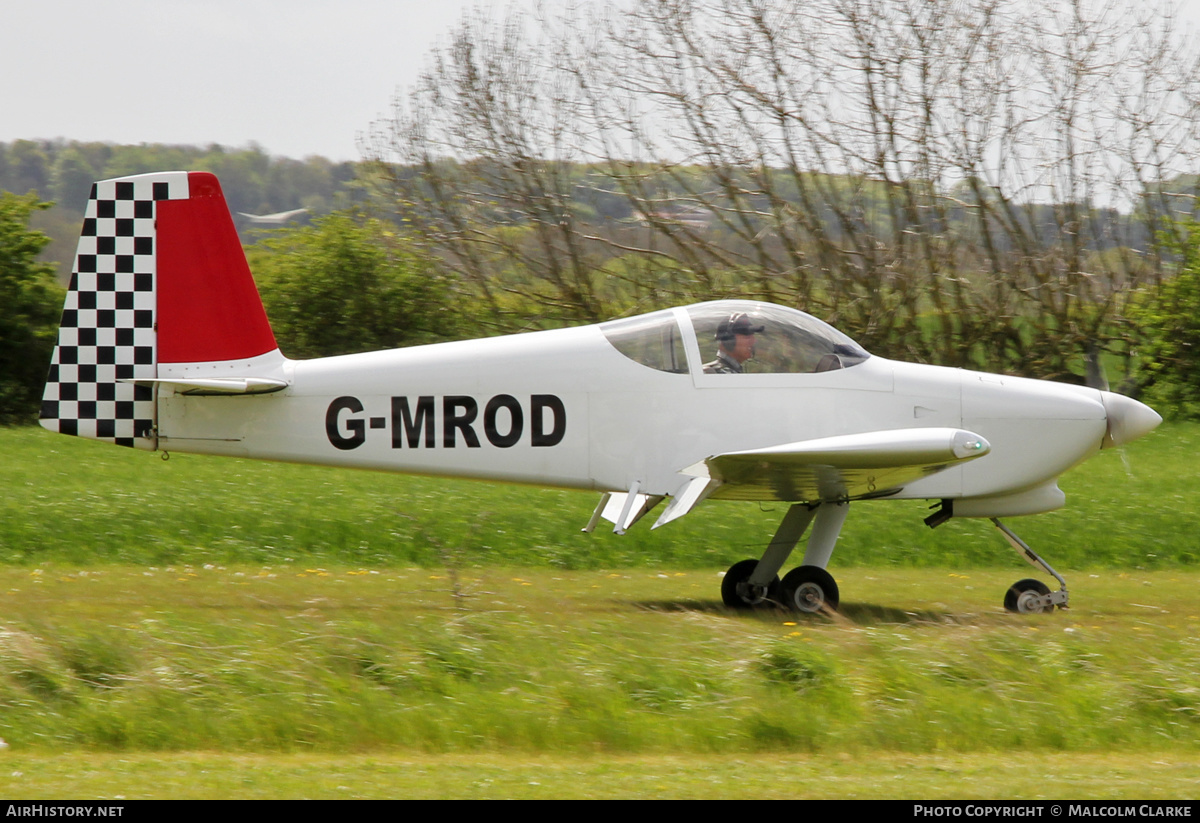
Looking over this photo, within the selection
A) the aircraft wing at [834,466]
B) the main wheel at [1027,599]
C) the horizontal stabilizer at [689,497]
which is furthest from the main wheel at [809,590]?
the main wheel at [1027,599]

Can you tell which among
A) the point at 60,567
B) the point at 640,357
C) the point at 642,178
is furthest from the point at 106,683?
the point at 642,178

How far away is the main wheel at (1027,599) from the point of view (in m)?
9.02

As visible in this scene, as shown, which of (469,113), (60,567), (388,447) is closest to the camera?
(388,447)

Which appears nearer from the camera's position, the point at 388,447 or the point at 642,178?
the point at 388,447

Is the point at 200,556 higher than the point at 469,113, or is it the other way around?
the point at 469,113

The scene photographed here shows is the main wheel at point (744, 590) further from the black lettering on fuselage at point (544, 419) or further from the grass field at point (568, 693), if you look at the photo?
the black lettering on fuselage at point (544, 419)

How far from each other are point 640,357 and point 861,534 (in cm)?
540

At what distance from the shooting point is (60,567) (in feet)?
36.3

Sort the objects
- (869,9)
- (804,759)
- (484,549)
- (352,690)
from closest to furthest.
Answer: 1. (804,759)
2. (352,690)
3. (484,549)
4. (869,9)

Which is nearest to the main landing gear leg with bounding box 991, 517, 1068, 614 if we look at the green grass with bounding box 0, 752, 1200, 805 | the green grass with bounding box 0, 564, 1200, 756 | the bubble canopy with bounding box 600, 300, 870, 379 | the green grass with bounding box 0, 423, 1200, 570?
the green grass with bounding box 0, 564, 1200, 756

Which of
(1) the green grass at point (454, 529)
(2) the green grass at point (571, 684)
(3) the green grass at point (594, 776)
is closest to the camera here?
(3) the green grass at point (594, 776)

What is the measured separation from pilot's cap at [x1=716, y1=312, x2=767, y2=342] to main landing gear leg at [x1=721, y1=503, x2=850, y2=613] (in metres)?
1.57

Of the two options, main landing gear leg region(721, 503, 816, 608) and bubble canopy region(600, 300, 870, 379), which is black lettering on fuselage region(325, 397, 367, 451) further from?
main landing gear leg region(721, 503, 816, 608)
